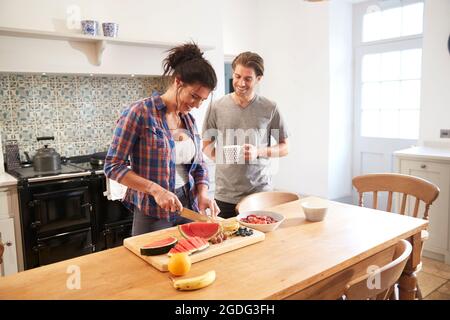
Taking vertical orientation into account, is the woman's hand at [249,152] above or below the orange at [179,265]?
Answer: above

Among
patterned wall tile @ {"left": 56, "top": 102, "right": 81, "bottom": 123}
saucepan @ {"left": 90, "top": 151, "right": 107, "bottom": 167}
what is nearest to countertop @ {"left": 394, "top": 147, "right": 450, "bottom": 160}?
saucepan @ {"left": 90, "top": 151, "right": 107, "bottom": 167}

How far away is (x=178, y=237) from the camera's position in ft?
4.89

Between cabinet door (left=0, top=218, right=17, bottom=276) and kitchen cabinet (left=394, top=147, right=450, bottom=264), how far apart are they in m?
3.01

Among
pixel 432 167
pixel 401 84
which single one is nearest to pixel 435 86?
pixel 401 84

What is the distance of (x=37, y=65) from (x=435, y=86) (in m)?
3.41

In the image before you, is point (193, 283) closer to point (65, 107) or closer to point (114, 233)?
point (114, 233)

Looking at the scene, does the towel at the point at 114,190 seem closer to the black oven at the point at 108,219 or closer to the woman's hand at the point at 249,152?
the black oven at the point at 108,219

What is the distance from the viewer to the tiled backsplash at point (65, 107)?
3092 mm

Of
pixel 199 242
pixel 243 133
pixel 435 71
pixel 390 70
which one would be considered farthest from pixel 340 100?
pixel 199 242

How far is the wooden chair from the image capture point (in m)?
2.03

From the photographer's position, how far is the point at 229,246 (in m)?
1.38

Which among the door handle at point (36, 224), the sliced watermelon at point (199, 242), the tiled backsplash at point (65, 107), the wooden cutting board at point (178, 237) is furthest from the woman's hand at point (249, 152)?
the tiled backsplash at point (65, 107)

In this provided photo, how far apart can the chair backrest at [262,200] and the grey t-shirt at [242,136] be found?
0.07 m

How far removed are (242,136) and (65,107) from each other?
1845mm
